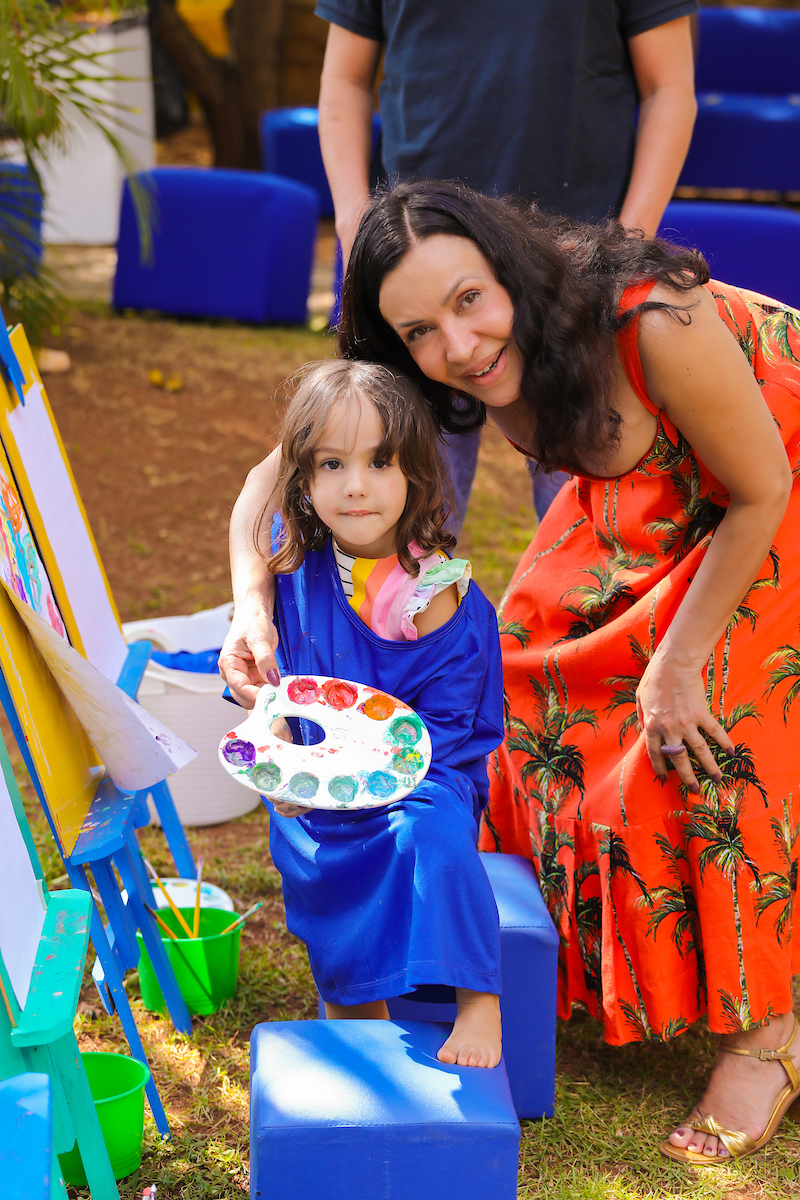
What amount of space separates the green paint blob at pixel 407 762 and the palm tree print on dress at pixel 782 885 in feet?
1.87

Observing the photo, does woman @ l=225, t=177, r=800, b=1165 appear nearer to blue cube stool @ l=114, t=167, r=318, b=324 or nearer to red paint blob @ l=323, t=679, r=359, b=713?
red paint blob @ l=323, t=679, r=359, b=713

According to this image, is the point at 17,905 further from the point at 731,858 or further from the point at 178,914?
the point at 731,858

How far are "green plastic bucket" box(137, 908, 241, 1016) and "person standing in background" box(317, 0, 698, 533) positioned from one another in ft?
2.74

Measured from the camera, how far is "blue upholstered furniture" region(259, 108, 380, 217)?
8.38m

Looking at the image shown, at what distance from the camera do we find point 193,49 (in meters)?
8.77

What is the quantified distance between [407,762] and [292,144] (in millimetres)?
7866

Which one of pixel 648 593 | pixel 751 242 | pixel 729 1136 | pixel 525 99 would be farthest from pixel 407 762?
pixel 751 242

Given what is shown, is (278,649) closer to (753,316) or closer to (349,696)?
(349,696)

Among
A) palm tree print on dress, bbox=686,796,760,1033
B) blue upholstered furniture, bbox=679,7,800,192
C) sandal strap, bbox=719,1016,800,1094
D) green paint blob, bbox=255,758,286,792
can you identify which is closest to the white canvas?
green paint blob, bbox=255,758,286,792

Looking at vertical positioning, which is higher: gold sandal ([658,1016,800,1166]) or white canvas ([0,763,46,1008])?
white canvas ([0,763,46,1008])

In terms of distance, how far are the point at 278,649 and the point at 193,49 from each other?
8.31 meters

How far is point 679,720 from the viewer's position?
5.53 ft

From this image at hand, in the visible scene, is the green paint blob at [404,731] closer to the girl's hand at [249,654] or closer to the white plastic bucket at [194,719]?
the girl's hand at [249,654]

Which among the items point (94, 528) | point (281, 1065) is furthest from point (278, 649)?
point (94, 528)
